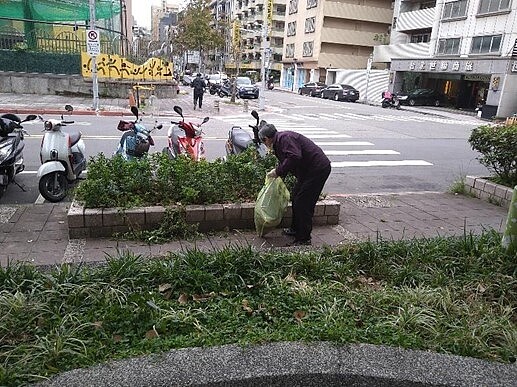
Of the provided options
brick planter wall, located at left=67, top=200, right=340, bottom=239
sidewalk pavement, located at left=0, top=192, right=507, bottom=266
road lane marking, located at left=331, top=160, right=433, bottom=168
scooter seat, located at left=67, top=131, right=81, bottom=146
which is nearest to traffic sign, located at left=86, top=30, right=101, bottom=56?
road lane marking, located at left=331, top=160, right=433, bottom=168

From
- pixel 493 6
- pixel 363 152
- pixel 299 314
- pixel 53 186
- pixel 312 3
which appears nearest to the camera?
pixel 299 314

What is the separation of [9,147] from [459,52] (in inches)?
1335

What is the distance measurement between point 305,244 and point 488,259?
174 centimetres

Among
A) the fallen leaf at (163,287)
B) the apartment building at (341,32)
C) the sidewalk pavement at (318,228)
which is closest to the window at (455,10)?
the apartment building at (341,32)

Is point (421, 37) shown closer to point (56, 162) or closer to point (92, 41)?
point (92, 41)

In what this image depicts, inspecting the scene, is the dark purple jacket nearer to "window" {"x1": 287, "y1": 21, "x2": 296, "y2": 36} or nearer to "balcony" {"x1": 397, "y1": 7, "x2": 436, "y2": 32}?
"balcony" {"x1": 397, "y1": 7, "x2": 436, "y2": 32}

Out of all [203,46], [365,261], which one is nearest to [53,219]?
[365,261]

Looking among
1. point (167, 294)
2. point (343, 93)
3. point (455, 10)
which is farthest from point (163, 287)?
point (343, 93)

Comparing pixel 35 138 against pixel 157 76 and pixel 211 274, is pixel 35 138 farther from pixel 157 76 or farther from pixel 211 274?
pixel 157 76

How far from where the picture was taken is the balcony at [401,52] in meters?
37.2

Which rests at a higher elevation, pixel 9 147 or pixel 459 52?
pixel 459 52

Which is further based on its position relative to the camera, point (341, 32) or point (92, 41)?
point (341, 32)

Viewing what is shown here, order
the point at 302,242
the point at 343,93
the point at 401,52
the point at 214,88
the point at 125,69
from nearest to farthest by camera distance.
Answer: the point at 302,242 < the point at 125,69 < the point at 214,88 < the point at 343,93 < the point at 401,52

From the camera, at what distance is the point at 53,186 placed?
608cm
